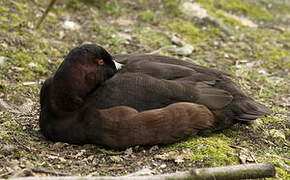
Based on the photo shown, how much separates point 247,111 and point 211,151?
101cm

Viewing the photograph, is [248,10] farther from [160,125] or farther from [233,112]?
[160,125]

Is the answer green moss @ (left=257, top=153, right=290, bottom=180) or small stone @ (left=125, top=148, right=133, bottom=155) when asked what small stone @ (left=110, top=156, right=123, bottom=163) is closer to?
small stone @ (left=125, top=148, right=133, bottom=155)

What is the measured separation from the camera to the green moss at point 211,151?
500 cm

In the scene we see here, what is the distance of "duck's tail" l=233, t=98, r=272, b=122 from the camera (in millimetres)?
5871

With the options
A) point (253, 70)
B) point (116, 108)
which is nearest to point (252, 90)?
point (253, 70)

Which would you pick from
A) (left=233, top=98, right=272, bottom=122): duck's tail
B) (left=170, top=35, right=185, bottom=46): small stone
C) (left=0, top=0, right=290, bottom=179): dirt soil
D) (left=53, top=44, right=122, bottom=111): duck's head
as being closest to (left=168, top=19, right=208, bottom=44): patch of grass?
(left=0, top=0, right=290, bottom=179): dirt soil

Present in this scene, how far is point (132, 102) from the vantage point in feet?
17.6

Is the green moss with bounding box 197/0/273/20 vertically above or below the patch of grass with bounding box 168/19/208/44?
above

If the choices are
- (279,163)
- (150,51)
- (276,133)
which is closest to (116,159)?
(279,163)

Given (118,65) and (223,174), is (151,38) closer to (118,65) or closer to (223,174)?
(118,65)

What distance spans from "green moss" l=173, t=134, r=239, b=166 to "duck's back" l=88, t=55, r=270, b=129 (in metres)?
0.38

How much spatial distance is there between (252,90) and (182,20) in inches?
136

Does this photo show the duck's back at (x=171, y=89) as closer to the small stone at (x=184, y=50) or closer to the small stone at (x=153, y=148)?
the small stone at (x=153, y=148)

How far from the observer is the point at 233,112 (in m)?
A: 5.87
